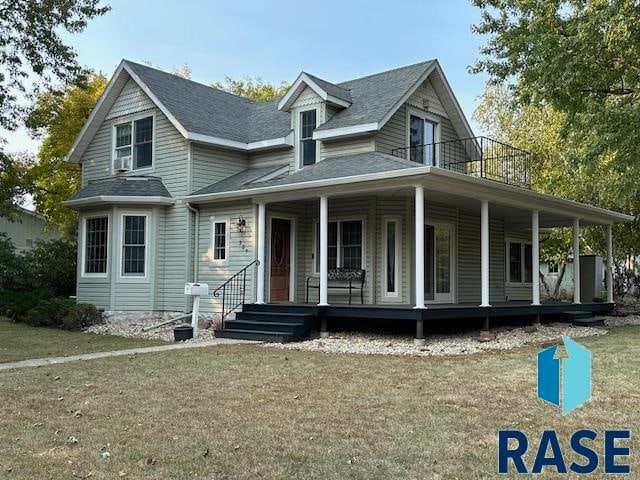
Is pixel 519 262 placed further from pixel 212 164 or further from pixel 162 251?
pixel 162 251

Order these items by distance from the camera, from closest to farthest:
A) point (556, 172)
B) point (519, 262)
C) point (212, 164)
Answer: point (212, 164)
point (519, 262)
point (556, 172)

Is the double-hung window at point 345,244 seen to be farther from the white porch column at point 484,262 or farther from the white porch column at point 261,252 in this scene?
the white porch column at point 484,262

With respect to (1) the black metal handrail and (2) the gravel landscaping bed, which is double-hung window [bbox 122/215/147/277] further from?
(2) the gravel landscaping bed

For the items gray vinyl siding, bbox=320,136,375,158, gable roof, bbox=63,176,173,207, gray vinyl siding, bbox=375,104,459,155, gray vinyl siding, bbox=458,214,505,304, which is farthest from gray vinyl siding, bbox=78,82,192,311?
gray vinyl siding, bbox=458,214,505,304

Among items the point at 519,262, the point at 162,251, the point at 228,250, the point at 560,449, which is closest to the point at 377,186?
the point at 228,250

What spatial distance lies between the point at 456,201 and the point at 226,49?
1076 inches

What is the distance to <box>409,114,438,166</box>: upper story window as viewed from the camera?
16312mm

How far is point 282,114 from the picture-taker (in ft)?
59.0

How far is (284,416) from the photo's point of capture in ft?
19.3

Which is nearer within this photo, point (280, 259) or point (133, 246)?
point (280, 259)

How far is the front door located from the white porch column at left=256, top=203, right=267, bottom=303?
405 cm

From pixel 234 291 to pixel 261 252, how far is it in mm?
1389

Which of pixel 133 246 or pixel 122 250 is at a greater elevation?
pixel 133 246

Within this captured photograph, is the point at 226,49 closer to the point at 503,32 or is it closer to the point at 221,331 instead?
the point at 503,32
